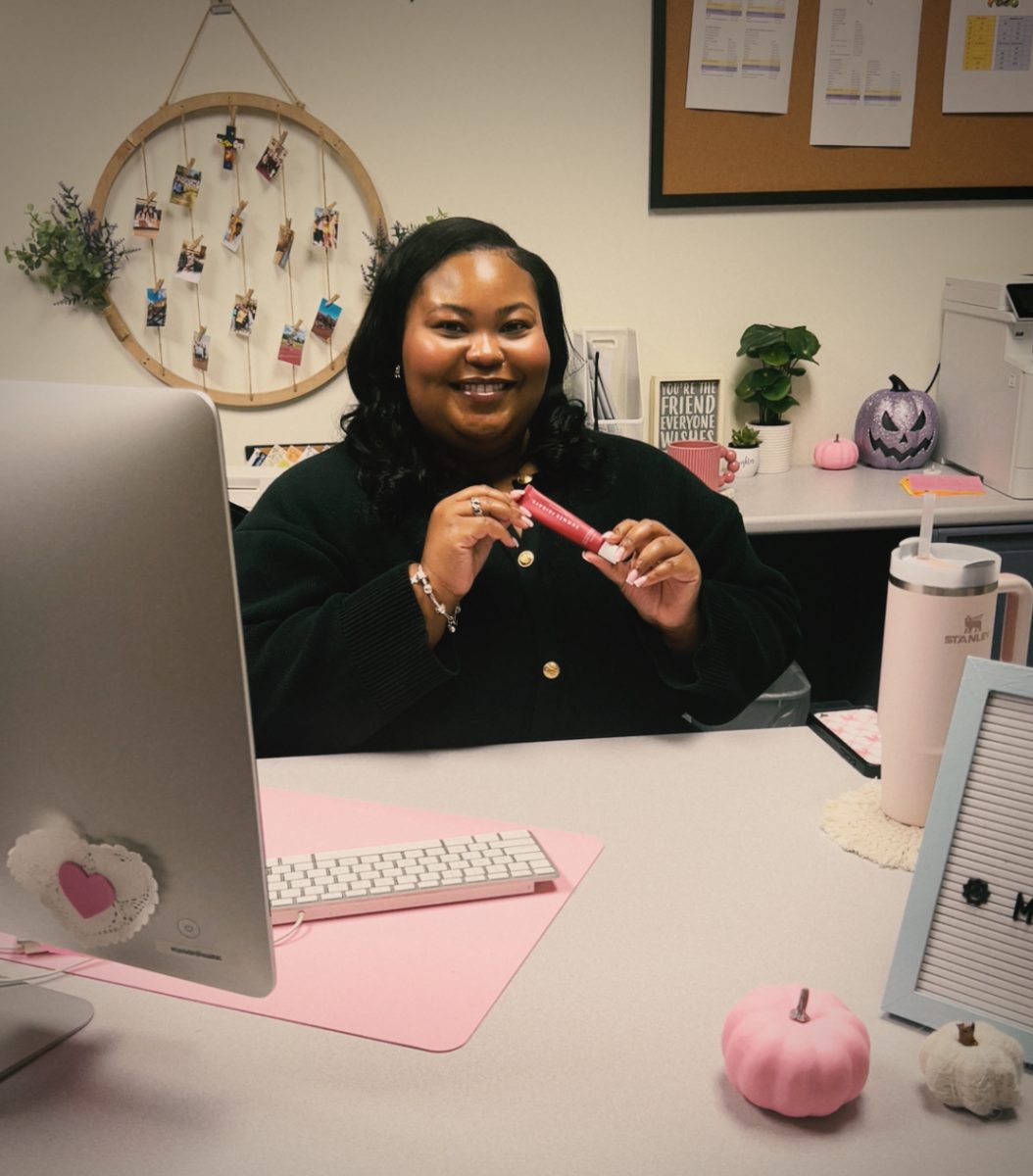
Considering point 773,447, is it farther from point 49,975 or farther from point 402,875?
point 49,975

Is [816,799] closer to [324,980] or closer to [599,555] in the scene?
[599,555]

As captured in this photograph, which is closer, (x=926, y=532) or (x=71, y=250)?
(x=926, y=532)

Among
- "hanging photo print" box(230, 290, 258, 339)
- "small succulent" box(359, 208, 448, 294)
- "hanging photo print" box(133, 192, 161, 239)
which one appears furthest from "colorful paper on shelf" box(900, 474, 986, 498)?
"hanging photo print" box(133, 192, 161, 239)

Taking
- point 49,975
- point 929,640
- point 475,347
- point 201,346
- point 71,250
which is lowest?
point 49,975

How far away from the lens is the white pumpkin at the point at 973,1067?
29.1 inches

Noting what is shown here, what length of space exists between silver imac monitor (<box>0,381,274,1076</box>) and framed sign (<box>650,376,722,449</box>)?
7.16ft

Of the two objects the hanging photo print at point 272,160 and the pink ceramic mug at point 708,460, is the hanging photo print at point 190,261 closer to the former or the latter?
the hanging photo print at point 272,160

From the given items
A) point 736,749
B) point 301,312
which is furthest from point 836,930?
point 301,312

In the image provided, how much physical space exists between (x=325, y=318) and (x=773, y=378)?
108 cm

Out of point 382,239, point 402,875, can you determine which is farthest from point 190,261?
point 402,875


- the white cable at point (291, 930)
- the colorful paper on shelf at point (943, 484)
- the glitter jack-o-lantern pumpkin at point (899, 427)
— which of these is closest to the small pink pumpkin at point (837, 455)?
the glitter jack-o-lantern pumpkin at point (899, 427)

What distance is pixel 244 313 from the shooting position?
8.90 ft

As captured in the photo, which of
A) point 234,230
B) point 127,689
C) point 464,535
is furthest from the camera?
point 234,230

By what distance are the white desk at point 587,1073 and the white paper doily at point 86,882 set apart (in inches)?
4.6
